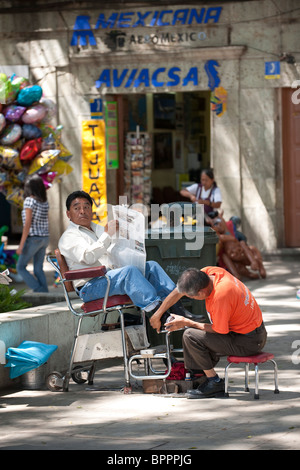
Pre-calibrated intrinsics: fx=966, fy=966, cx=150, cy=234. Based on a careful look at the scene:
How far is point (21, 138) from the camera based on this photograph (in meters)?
13.6

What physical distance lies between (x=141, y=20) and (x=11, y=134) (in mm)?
4687

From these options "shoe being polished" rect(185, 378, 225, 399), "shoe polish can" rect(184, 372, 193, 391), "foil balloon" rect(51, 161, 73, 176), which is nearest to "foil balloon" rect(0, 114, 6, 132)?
"foil balloon" rect(51, 161, 73, 176)

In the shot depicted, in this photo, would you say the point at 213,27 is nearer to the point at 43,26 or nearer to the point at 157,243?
the point at 43,26

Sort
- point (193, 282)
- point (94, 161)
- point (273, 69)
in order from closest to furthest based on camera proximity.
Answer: point (193, 282) < point (273, 69) < point (94, 161)

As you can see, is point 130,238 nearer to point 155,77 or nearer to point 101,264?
point 101,264

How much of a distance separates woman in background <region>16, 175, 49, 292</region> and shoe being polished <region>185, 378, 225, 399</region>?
514 centimetres

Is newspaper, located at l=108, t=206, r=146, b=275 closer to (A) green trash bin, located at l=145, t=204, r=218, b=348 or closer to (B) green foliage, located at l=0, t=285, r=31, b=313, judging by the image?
(A) green trash bin, located at l=145, t=204, r=218, b=348

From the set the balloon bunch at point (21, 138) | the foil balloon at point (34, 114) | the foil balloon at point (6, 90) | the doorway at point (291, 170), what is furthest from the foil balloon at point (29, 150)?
the doorway at point (291, 170)

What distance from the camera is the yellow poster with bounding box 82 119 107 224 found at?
1725 centimetres

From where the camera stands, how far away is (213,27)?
16.5 metres

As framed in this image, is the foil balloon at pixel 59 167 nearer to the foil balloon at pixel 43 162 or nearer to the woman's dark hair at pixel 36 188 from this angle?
the foil balloon at pixel 43 162

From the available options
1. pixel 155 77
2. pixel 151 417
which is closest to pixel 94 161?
pixel 155 77

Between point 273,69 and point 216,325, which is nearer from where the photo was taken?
point 216,325

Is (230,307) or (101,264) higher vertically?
(101,264)
